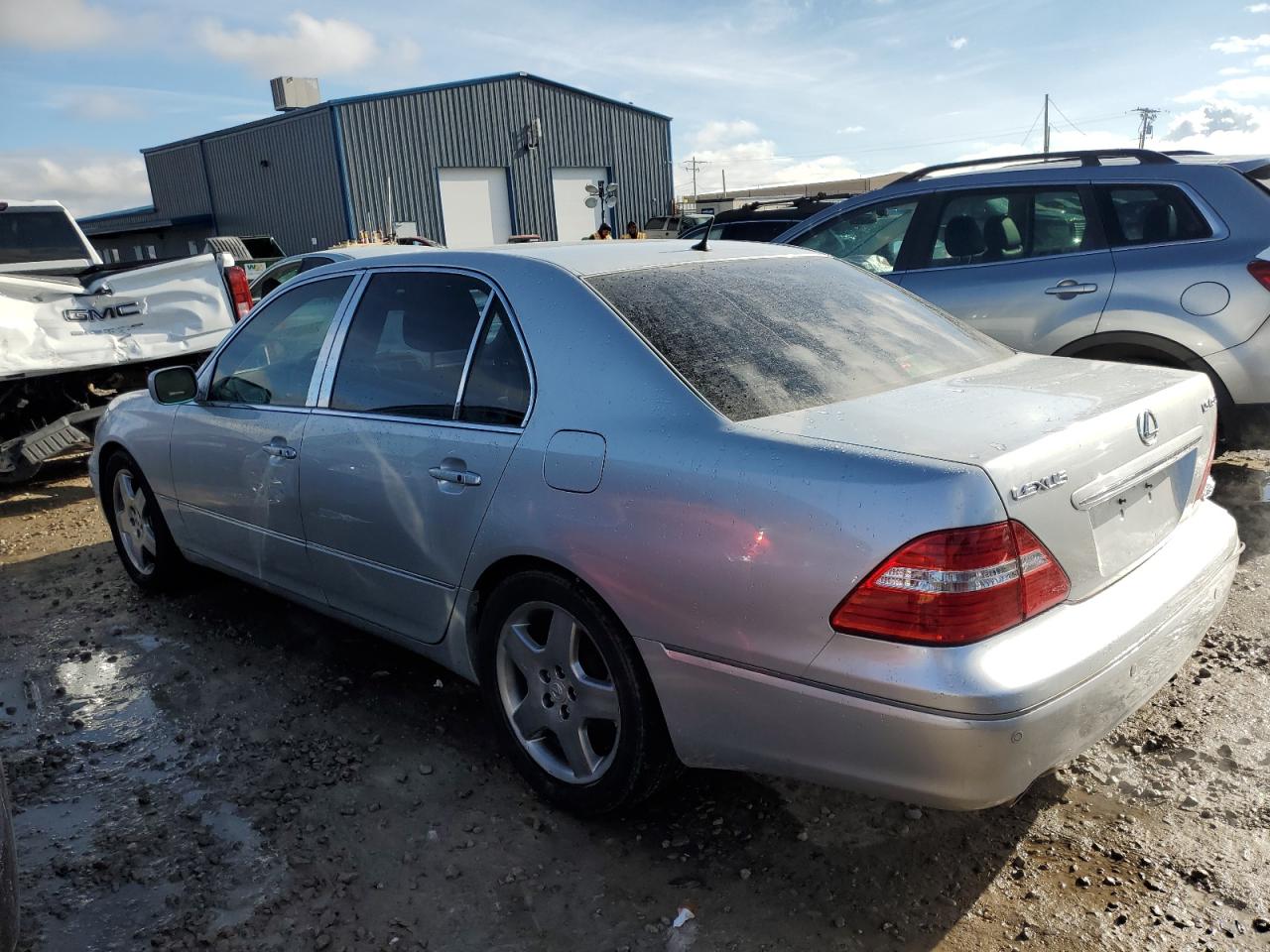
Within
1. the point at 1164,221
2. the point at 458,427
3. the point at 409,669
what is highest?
the point at 1164,221

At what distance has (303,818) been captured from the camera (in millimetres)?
2924

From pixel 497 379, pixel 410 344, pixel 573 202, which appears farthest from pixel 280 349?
pixel 573 202

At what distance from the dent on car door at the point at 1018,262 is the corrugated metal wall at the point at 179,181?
3031cm

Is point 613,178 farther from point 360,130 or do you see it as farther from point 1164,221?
point 1164,221

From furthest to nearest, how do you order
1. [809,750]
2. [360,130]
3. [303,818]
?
[360,130]
[303,818]
[809,750]

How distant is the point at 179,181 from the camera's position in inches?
1278

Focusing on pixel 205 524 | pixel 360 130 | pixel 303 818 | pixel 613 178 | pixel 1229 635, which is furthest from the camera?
pixel 613 178

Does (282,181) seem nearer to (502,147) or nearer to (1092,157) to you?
(502,147)

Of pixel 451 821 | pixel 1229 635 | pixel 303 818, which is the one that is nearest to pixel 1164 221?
pixel 1229 635

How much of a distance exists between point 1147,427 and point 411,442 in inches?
81.8

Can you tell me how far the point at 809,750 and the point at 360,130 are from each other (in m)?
25.0

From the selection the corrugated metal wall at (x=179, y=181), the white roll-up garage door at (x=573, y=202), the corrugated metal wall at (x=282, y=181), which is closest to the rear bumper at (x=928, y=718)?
the corrugated metal wall at (x=282, y=181)

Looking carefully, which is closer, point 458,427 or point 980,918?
point 980,918

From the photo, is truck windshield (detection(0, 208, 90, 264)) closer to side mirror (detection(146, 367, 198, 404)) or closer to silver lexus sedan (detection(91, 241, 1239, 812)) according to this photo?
side mirror (detection(146, 367, 198, 404))
